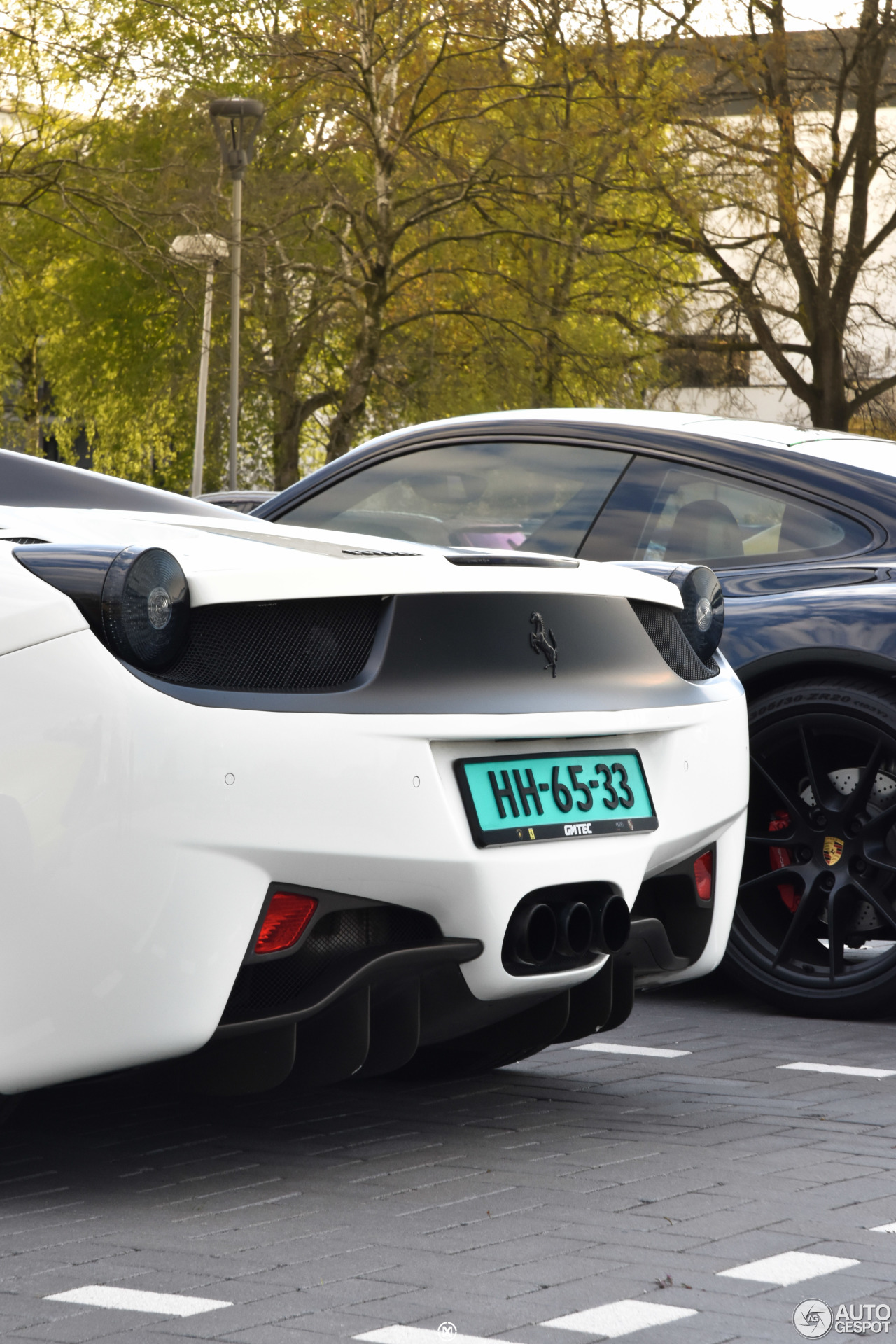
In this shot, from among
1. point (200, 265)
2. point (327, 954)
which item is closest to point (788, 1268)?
point (327, 954)

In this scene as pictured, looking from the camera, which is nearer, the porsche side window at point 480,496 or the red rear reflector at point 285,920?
the red rear reflector at point 285,920

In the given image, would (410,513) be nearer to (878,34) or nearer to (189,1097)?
(189,1097)

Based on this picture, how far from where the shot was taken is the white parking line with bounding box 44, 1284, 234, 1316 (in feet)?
8.41

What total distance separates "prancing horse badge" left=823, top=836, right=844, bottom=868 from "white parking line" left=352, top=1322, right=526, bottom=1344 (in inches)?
108

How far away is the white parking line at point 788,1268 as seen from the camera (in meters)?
2.74

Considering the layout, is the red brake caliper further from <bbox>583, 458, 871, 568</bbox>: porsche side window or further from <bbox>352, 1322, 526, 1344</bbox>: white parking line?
<bbox>352, 1322, 526, 1344</bbox>: white parking line

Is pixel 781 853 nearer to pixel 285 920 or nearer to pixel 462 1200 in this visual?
pixel 462 1200

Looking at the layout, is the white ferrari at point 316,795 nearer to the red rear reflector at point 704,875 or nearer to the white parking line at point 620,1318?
the red rear reflector at point 704,875

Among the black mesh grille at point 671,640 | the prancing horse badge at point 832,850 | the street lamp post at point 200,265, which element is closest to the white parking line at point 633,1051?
the prancing horse badge at point 832,850

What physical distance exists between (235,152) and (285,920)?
19759 millimetres

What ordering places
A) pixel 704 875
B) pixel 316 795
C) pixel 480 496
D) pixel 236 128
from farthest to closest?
pixel 236 128
pixel 480 496
pixel 704 875
pixel 316 795

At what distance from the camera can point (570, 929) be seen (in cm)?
335

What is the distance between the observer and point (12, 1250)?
2.84 metres

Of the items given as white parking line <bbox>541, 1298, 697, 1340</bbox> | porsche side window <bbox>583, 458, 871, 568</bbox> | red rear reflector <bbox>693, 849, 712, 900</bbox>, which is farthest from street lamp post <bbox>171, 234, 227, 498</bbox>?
white parking line <bbox>541, 1298, 697, 1340</bbox>
